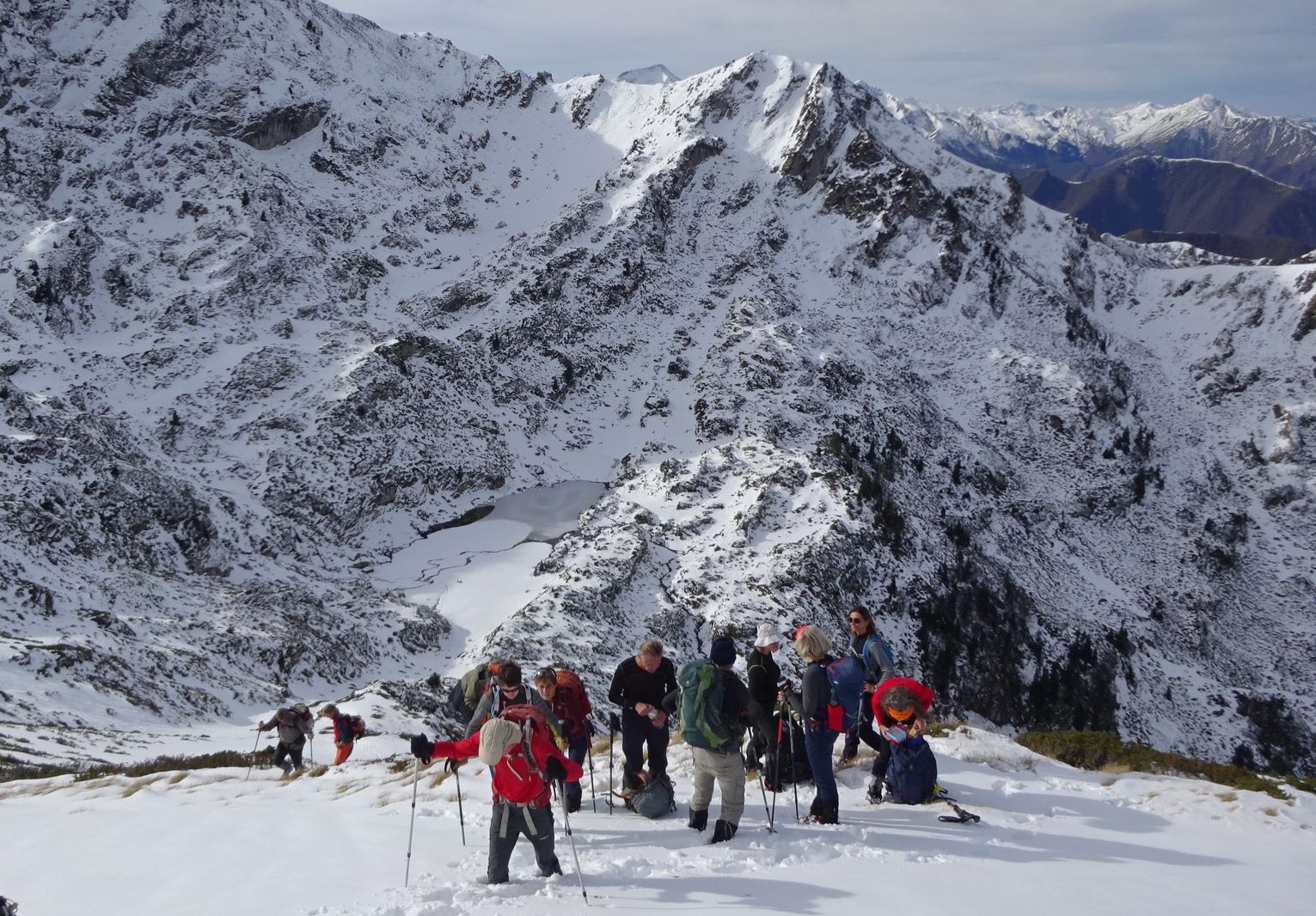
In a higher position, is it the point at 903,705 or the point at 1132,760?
the point at 903,705

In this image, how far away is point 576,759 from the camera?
11.7 meters

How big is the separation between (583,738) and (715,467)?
136 ft

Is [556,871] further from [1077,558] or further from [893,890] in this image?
[1077,558]

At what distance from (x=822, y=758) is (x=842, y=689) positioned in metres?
0.94

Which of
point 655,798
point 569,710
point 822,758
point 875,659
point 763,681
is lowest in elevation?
point 655,798

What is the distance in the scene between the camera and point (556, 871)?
8.53 metres

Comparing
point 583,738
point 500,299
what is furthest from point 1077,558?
point 583,738

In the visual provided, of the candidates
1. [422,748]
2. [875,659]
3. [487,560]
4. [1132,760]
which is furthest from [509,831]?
[487,560]

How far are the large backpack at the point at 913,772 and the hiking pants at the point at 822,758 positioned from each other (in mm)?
1116

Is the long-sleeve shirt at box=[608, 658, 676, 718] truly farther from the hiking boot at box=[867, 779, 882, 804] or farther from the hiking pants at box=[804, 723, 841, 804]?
the hiking boot at box=[867, 779, 882, 804]

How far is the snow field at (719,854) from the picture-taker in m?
7.78

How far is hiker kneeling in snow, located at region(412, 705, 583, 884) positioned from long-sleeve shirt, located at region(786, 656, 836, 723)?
118 inches

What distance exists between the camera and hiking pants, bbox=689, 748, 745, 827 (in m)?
9.30

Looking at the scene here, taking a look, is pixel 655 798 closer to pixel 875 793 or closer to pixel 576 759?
pixel 576 759
